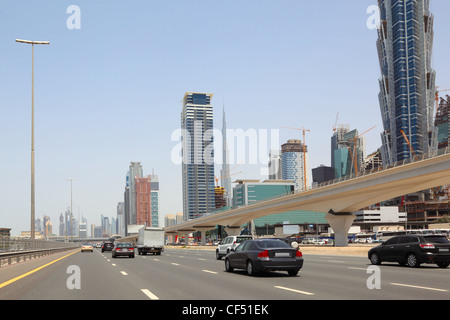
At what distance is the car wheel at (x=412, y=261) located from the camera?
23.7 meters

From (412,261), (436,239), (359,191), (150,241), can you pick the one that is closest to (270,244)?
(412,261)

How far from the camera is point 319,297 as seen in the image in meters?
11.9

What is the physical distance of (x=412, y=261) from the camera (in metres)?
24.0

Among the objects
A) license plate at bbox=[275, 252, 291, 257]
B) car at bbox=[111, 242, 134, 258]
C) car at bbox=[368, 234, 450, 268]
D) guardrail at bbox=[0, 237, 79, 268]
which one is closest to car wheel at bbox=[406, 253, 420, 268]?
car at bbox=[368, 234, 450, 268]

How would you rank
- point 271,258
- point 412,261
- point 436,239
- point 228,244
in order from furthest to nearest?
point 228,244 → point 412,261 → point 436,239 → point 271,258

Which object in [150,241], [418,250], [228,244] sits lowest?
[150,241]

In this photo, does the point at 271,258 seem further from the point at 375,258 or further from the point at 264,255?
the point at 375,258

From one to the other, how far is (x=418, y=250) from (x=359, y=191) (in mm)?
45124

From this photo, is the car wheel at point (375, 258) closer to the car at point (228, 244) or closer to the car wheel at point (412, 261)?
the car wheel at point (412, 261)

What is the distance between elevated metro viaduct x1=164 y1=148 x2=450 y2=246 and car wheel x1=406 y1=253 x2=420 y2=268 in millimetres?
28088

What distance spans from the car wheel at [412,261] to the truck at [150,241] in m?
30.1
